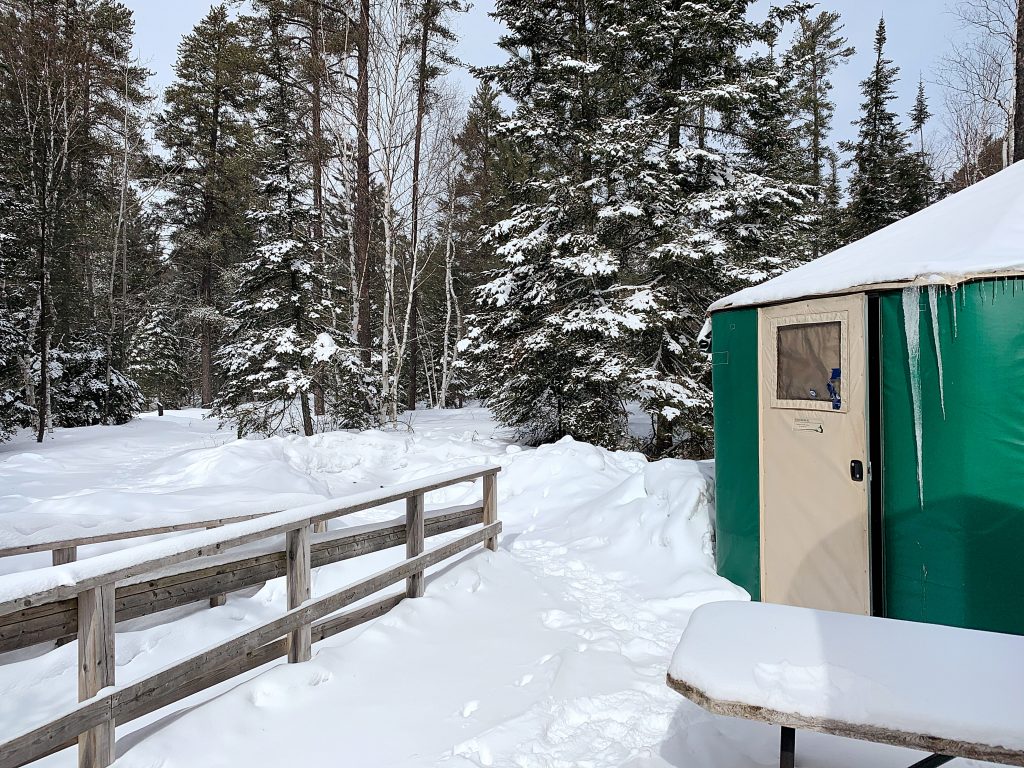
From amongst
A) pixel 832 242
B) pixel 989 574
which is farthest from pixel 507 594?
pixel 832 242

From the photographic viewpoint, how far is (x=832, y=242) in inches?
799

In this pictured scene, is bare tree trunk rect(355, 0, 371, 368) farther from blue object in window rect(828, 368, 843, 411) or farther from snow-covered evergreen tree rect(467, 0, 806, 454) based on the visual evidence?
blue object in window rect(828, 368, 843, 411)

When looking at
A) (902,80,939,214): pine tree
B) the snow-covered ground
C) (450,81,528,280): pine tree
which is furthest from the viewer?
(902,80,939,214): pine tree

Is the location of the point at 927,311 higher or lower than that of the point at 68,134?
lower

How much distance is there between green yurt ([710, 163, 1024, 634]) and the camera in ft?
11.2

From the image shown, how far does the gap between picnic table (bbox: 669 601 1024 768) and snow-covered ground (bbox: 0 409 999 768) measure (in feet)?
2.48

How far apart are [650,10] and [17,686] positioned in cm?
1210

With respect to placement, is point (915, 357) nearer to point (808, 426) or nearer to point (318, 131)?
point (808, 426)

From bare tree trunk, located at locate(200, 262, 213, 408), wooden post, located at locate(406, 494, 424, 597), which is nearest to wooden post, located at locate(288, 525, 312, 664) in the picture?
wooden post, located at locate(406, 494, 424, 597)

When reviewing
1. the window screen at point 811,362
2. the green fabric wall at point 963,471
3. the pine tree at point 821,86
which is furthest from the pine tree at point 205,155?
the pine tree at point 821,86

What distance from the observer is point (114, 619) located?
7.28 feet

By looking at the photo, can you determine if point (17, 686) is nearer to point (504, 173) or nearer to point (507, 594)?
point (507, 594)

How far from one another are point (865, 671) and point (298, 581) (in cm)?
259

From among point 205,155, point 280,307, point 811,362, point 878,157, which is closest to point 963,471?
point 811,362
